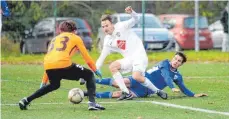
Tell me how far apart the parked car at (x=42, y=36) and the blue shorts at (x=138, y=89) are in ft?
48.4

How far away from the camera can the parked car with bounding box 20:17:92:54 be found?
2887cm

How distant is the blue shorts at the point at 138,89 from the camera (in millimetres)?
13867

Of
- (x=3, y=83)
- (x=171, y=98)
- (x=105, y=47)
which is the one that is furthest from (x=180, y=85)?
(x=3, y=83)

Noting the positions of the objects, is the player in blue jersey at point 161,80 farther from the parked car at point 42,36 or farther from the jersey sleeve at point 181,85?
the parked car at point 42,36

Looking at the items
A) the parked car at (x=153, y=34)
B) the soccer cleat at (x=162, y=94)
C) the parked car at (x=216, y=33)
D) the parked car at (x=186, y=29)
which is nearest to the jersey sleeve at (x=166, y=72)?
the soccer cleat at (x=162, y=94)

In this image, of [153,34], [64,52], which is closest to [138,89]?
[64,52]

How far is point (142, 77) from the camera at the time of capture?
44.7 ft

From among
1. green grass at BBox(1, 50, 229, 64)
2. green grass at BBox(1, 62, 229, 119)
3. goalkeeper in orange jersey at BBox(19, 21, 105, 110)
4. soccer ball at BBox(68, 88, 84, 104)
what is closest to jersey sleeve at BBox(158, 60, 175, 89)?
green grass at BBox(1, 62, 229, 119)

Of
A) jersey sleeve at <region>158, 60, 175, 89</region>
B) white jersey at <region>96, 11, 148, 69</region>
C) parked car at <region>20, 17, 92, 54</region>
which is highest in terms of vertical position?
white jersey at <region>96, 11, 148, 69</region>

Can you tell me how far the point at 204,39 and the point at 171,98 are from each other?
18.3 meters

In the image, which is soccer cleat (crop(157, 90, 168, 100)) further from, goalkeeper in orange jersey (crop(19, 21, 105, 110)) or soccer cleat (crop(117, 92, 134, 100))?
goalkeeper in orange jersey (crop(19, 21, 105, 110))

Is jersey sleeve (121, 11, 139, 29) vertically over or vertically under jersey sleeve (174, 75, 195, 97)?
over

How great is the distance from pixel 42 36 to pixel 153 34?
4.14 metres

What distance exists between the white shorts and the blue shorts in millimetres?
191
